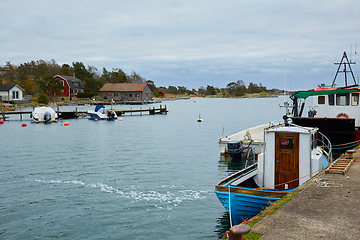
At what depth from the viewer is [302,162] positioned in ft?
38.3

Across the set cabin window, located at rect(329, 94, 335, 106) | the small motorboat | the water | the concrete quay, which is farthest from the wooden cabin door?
the small motorboat

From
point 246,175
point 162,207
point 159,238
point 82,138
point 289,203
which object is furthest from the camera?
point 82,138

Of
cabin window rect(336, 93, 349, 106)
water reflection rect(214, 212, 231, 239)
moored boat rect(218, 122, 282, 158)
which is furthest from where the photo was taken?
cabin window rect(336, 93, 349, 106)

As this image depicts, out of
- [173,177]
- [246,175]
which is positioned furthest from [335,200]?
[173,177]

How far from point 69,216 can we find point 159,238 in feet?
14.1

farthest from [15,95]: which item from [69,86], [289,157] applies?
[289,157]

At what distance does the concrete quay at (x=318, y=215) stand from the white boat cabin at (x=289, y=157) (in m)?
1.31

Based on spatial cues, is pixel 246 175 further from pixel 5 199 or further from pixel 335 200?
pixel 5 199

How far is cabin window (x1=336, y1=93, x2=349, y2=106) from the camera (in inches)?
927

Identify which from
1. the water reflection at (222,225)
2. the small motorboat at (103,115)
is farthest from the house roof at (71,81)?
the water reflection at (222,225)

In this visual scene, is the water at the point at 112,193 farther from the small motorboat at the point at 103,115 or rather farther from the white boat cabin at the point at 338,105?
the small motorboat at the point at 103,115

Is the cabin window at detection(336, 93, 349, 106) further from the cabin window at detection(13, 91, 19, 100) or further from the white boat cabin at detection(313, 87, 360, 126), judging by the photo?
the cabin window at detection(13, 91, 19, 100)

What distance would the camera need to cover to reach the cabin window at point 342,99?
927 inches

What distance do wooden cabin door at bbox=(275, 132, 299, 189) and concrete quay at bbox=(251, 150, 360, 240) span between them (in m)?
1.40
